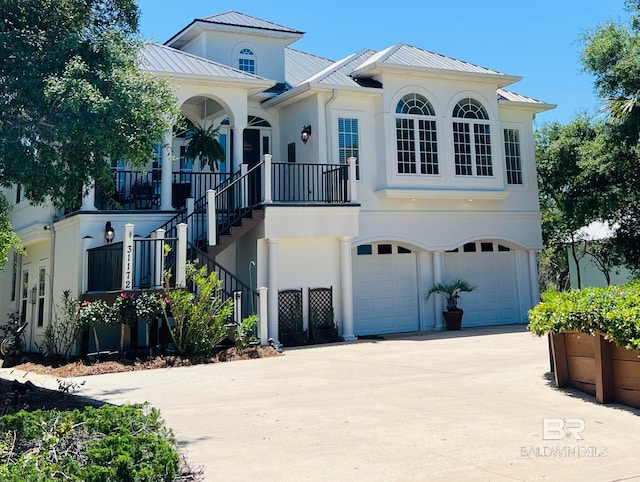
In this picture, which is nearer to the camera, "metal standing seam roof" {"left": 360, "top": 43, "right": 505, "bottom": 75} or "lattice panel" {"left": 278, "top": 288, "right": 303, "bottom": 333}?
"lattice panel" {"left": 278, "top": 288, "right": 303, "bottom": 333}

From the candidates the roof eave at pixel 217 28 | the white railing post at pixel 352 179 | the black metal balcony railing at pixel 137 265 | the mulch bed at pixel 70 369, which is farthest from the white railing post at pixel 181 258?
the roof eave at pixel 217 28

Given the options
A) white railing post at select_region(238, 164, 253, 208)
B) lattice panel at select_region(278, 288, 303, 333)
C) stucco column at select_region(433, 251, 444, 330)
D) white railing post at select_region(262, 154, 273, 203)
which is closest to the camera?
white railing post at select_region(262, 154, 273, 203)

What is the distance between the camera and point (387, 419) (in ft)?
20.3

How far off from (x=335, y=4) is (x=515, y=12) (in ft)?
15.6

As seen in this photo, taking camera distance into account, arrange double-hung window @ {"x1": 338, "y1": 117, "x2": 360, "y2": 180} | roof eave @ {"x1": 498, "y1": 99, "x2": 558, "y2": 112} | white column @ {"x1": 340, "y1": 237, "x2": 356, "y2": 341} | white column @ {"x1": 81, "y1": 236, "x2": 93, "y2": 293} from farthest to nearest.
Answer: roof eave @ {"x1": 498, "y1": 99, "x2": 558, "y2": 112}, double-hung window @ {"x1": 338, "y1": 117, "x2": 360, "y2": 180}, white column @ {"x1": 340, "y1": 237, "x2": 356, "y2": 341}, white column @ {"x1": 81, "y1": 236, "x2": 93, "y2": 293}

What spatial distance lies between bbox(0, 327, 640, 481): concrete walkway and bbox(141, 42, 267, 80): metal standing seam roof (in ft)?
25.6

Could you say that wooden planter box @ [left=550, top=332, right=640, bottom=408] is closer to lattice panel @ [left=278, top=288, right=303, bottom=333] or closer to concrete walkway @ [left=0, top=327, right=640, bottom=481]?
concrete walkway @ [left=0, top=327, right=640, bottom=481]

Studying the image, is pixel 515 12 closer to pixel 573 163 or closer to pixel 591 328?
pixel 573 163

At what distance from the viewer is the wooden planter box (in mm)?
6379

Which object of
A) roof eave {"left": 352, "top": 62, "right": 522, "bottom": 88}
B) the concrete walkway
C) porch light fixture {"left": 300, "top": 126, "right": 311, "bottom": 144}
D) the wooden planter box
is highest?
roof eave {"left": 352, "top": 62, "right": 522, "bottom": 88}

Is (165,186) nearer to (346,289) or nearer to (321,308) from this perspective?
(321,308)

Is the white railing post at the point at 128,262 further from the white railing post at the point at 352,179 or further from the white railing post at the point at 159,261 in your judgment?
the white railing post at the point at 352,179

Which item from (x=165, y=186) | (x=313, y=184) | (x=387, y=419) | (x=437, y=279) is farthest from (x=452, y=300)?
(x=387, y=419)

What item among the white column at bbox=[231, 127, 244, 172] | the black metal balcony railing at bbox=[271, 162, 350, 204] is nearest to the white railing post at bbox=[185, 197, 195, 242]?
the white column at bbox=[231, 127, 244, 172]
